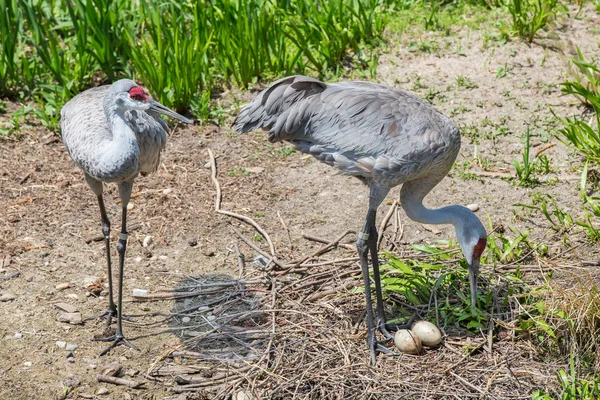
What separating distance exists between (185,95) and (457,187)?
251cm

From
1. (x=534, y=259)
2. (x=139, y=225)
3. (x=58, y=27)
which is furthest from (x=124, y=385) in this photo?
(x=58, y=27)

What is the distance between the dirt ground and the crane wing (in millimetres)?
1078

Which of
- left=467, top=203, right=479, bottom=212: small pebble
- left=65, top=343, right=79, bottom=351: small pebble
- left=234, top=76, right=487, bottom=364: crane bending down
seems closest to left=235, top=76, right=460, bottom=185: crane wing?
left=234, top=76, right=487, bottom=364: crane bending down

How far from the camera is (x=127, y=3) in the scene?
25.8 ft

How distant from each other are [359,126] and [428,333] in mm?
1257

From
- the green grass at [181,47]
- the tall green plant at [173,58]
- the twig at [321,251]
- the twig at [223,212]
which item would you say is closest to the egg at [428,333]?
the twig at [321,251]

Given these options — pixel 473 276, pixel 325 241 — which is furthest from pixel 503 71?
pixel 473 276

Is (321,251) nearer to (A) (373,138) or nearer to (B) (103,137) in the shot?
(A) (373,138)

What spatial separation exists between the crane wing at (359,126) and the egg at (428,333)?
0.86 metres

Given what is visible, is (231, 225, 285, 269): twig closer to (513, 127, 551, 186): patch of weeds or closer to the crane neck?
the crane neck

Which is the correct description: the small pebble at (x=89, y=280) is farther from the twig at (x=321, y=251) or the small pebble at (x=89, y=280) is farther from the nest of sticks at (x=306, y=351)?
the twig at (x=321, y=251)

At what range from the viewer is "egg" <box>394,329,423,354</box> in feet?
15.1

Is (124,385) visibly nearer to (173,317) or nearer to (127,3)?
(173,317)

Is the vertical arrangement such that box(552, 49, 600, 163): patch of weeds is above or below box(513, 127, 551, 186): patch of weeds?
above
